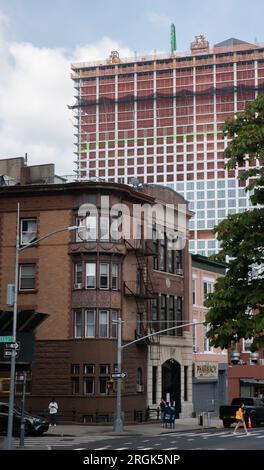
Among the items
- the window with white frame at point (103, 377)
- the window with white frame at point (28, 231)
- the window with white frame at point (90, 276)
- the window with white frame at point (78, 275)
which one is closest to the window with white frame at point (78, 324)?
the window with white frame at point (78, 275)

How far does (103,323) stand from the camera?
4881 cm

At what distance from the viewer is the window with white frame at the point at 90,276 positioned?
49.0 metres

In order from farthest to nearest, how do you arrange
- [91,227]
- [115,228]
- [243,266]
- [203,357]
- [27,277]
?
[203,357], [27,277], [115,228], [91,227], [243,266]

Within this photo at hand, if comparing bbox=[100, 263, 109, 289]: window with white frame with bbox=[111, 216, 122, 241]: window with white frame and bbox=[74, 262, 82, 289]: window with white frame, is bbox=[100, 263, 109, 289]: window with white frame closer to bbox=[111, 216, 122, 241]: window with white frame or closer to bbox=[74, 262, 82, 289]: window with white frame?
bbox=[74, 262, 82, 289]: window with white frame

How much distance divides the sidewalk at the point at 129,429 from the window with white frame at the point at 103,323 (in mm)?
5802

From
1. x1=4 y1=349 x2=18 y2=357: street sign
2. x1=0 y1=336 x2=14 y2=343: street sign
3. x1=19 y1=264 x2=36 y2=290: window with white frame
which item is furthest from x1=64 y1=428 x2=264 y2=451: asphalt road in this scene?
x1=19 y1=264 x2=36 y2=290: window with white frame

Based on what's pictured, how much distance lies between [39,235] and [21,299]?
14.8 ft

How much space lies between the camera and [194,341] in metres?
61.8

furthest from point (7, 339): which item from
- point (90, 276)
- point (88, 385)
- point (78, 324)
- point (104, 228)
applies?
point (104, 228)

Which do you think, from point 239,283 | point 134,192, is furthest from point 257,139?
point 134,192

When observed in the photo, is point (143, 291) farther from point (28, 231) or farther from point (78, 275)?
point (28, 231)

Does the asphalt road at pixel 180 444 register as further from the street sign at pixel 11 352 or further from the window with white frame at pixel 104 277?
the window with white frame at pixel 104 277

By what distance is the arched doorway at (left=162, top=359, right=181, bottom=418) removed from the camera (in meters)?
56.1

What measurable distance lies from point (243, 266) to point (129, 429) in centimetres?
3211
